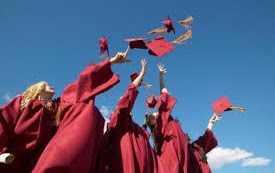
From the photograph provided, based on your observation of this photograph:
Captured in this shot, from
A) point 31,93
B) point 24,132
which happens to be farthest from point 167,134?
point 24,132

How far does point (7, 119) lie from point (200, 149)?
4.36 meters

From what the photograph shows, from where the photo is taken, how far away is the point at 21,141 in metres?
4.77

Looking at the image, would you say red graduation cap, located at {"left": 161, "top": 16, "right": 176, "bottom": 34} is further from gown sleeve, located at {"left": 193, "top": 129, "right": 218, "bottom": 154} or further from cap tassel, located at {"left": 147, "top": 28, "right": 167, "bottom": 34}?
gown sleeve, located at {"left": 193, "top": 129, "right": 218, "bottom": 154}

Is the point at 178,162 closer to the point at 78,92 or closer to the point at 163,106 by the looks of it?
the point at 163,106

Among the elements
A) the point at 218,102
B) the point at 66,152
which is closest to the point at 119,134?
the point at 66,152

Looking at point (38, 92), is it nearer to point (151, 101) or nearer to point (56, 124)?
point (56, 124)

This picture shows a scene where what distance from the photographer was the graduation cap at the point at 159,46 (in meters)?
6.32

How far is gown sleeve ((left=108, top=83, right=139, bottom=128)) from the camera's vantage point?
5500mm

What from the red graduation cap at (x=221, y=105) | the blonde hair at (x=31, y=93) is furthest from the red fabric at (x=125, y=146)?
the red graduation cap at (x=221, y=105)

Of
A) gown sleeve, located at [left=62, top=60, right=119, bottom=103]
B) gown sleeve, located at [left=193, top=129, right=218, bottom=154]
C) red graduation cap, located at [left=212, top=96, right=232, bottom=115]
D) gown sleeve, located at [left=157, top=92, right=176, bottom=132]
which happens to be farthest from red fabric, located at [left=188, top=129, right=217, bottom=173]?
gown sleeve, located at [left=62, top=60, right=119, bottom=103]

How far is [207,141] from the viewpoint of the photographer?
8.30 meters

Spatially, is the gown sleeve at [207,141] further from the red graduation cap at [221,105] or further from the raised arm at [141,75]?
the raised arm at [141,75]

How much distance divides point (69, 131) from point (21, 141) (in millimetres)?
605

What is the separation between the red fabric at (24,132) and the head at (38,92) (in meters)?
0.09
